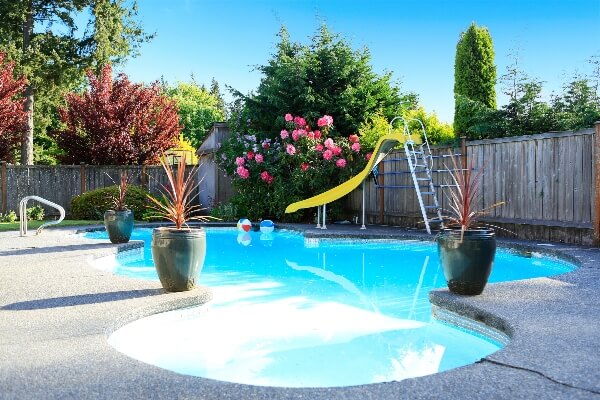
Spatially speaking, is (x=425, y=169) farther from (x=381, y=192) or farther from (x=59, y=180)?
(x=59, y=180)

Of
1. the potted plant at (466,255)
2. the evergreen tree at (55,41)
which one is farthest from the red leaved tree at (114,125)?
the potted plant at (466,255)

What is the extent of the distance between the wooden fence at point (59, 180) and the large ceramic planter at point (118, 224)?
751 cm

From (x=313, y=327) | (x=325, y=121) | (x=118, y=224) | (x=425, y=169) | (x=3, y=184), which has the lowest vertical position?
(x=313, y=327)

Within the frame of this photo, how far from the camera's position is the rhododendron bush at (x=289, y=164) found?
14172 mm

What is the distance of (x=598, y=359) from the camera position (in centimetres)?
325

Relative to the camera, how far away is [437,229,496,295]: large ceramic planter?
16.1 feet

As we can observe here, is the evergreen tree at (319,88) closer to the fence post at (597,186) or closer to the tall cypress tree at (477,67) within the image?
the tall cypress tree at (477,67)

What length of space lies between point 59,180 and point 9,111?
2.48 metres

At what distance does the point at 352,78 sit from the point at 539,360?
13.3 meters

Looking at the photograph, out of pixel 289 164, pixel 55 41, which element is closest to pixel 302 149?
pixel 289 164

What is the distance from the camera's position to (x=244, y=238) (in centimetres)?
1266

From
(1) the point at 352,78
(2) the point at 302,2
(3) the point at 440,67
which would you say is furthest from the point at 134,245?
(3) the point at 440,67

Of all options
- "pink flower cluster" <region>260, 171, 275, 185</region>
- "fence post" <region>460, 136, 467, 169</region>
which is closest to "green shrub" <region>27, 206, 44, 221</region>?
"pink flower cluster" <region>260, 171, 275, 185</region>

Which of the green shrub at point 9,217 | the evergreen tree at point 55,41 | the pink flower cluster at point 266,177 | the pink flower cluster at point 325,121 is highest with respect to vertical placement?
the evergreen tree at point 55,41
